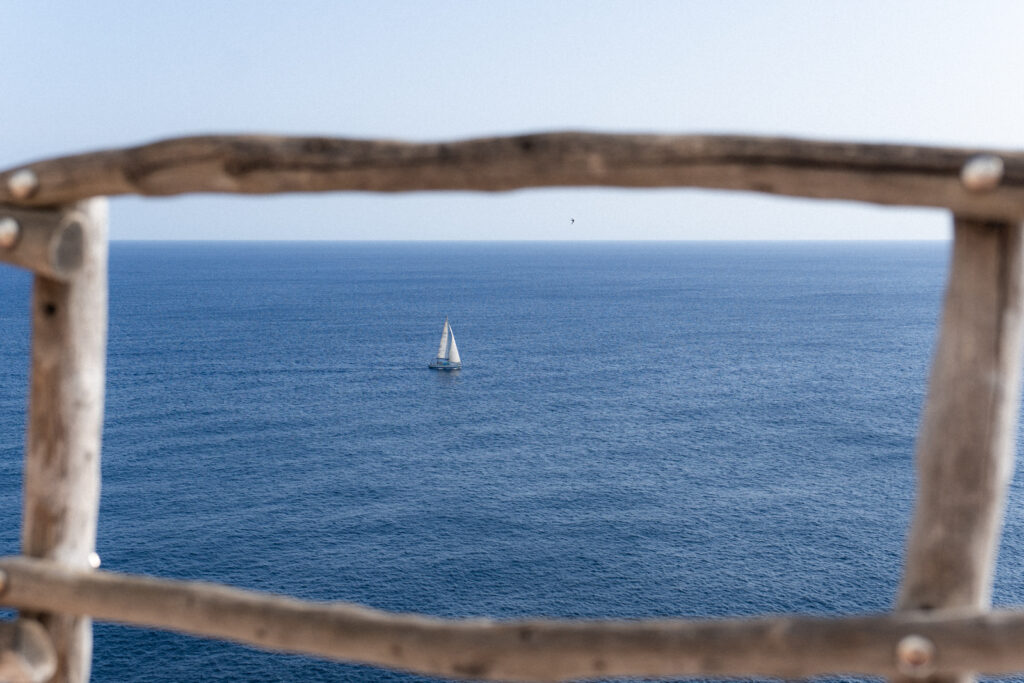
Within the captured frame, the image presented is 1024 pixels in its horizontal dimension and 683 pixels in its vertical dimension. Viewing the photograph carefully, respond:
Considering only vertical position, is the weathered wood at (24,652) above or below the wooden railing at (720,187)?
below

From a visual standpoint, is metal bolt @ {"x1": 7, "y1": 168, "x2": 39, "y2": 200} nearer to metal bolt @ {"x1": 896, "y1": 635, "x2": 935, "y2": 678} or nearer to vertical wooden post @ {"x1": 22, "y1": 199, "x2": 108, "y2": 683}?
vertical wooden post @ {"x1": 22, "y1": 199, "x2": 108, "y2": 683}

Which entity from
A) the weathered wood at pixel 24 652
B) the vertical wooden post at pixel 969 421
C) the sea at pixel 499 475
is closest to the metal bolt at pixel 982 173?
the vertical wooden post at pixel 969 421

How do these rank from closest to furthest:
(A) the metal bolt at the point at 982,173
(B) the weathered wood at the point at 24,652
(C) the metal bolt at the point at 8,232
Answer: (A) the metal bolt at the point at 982,173
(C) the metal bolt at the point at 8,232
(B) the weathered wood at the point at 24,652

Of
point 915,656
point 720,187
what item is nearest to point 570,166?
point 720,187

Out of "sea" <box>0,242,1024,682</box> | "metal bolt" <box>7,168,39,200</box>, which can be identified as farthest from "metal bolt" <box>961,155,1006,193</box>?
"sea" <box>0,242,1024,682</box>

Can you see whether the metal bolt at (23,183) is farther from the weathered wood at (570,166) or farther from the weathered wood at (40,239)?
the weathered wood at (570,166)

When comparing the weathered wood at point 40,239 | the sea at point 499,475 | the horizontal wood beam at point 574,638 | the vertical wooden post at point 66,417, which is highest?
the weathered wood at point 40,239

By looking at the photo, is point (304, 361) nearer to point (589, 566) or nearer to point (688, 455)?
point (688, 455)

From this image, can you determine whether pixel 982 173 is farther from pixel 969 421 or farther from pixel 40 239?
pixel 40 239

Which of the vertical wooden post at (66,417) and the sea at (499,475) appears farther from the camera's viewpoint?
the sea at (499,475)
